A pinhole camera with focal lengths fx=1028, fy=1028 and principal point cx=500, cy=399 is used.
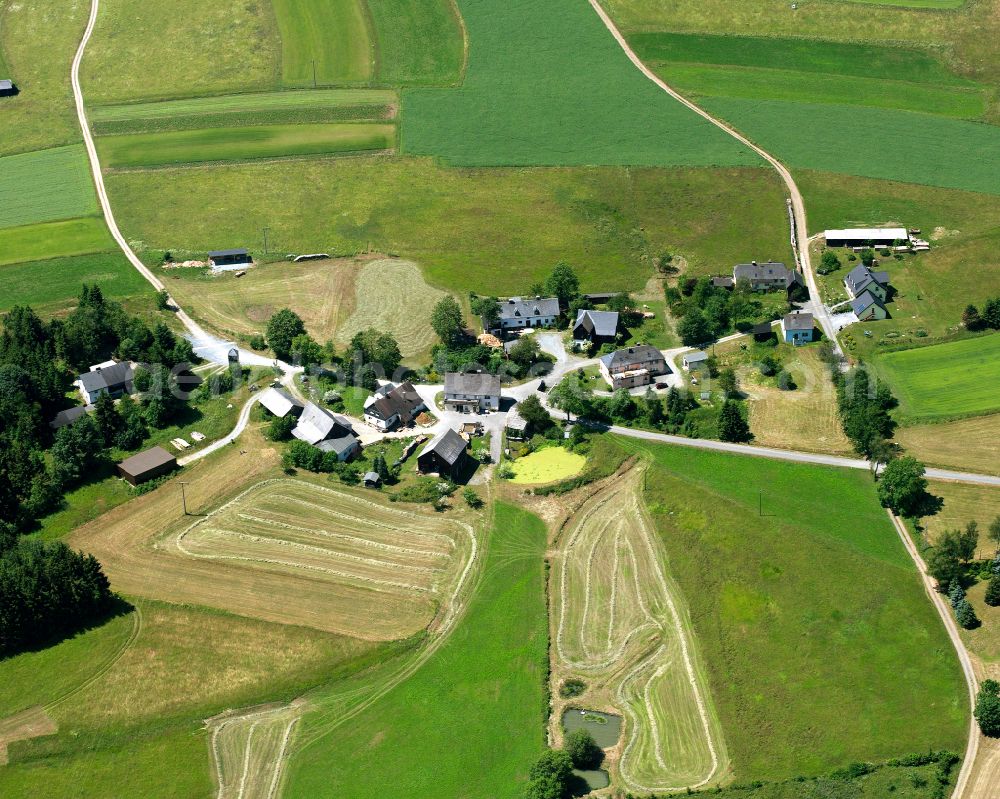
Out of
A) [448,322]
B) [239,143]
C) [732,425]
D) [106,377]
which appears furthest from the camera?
[239,143]

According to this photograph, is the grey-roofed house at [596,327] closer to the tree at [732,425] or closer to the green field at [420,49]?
the tree at [732,425]

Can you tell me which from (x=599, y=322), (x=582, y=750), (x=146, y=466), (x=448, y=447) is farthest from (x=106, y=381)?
(x=582, y=750)

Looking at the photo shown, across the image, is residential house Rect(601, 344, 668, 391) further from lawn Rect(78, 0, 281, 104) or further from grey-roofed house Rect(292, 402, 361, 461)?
lawn Rect(78, 0, 281, 104)

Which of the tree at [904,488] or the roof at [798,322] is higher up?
the roof at [798,322]

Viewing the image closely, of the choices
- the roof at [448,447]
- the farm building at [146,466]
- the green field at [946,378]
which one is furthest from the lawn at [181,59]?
the green field at [946,378]

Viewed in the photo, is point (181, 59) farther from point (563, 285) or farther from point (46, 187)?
point (563, 285)

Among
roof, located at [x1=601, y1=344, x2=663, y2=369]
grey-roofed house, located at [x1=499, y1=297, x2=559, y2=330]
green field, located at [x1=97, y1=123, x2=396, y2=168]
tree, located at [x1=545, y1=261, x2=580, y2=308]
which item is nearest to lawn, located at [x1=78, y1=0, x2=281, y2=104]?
green field, located at [x1=97, y1=123, x2=396, y2=168]

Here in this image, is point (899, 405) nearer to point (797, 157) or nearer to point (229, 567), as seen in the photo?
point (797, 157)

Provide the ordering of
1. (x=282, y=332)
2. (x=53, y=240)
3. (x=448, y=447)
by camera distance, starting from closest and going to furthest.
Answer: (x=448, y=447) → (x=282, y=332) → (x=53, y=240)
